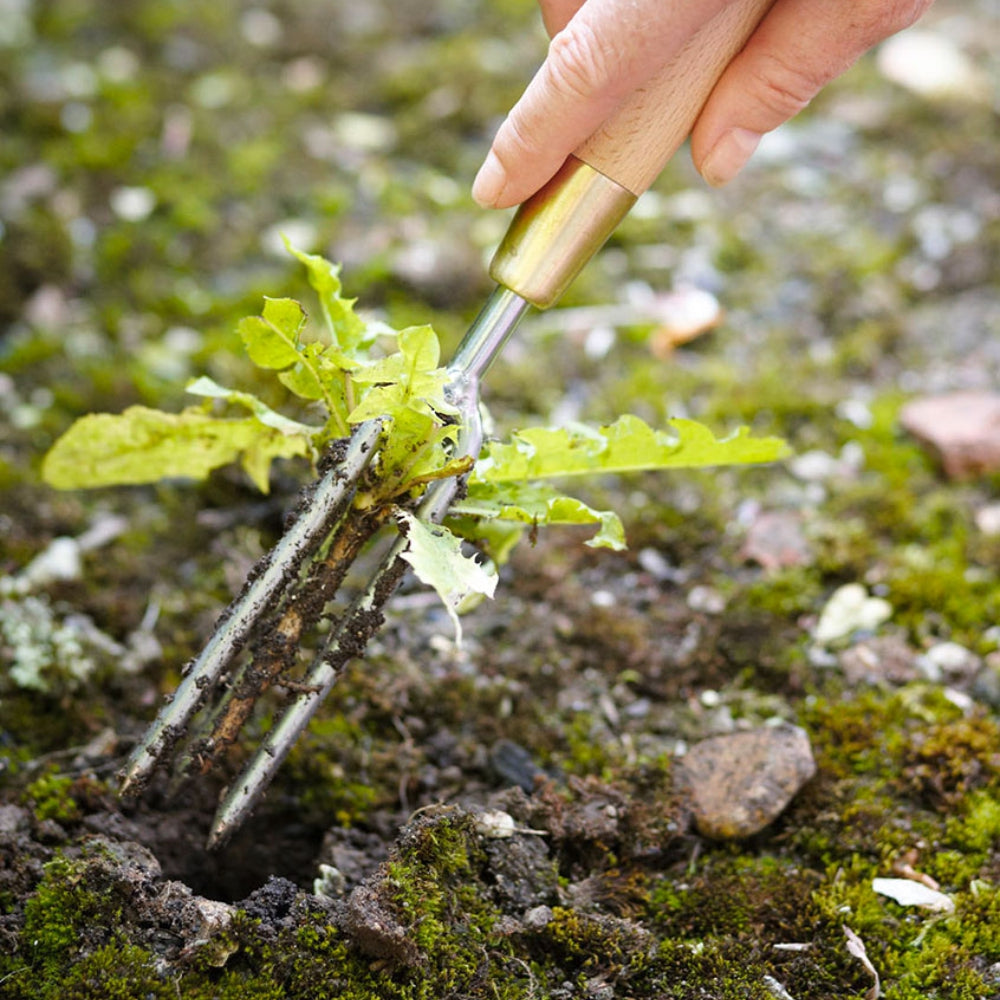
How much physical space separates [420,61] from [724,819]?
4408 millimetres

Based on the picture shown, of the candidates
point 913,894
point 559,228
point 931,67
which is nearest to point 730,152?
point 559,228

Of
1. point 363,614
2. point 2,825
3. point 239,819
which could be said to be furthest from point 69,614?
point 363,614

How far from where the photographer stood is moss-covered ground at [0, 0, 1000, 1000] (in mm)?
2074

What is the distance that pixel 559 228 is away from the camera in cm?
210

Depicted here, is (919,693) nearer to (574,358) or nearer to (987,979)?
(987,979)

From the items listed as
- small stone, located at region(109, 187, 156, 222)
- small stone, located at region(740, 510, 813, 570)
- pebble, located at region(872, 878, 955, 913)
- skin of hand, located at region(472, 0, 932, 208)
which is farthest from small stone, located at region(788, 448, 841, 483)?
small stone, located at region(109, 187, 156, 222)

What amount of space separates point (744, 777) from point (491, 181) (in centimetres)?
149

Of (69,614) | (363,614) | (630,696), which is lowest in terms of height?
(630,696)

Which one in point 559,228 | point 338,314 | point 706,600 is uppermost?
point 559,228

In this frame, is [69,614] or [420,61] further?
[420,61]

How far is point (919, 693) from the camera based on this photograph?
274 cm

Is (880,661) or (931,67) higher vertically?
(931,67)

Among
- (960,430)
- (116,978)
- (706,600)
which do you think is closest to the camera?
(116,978)

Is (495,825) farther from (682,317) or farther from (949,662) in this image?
(682,317)
